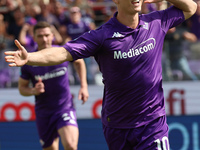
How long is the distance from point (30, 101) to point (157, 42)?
6.53 m

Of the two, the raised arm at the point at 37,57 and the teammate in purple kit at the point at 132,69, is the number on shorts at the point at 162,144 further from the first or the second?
the raised arm at the point at 37,57

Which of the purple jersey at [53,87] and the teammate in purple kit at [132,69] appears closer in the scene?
the teammate in purple kit at [132,69]

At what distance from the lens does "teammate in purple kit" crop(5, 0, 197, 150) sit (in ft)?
14.8

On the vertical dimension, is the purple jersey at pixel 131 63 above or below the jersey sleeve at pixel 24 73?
above

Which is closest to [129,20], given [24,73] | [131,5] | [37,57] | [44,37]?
[131,5]

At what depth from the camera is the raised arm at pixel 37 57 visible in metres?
3.92

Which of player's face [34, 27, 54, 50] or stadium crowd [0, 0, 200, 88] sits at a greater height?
player's face [34, 27, 54, 50]

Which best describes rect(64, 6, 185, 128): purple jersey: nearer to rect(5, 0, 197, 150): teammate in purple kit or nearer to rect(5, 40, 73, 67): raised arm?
rect(5, 0, 197, 150): teammate in purple kit

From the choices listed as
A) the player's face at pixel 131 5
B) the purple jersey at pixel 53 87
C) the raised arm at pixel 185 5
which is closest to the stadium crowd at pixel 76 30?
the purple jersey at pixel 53 87

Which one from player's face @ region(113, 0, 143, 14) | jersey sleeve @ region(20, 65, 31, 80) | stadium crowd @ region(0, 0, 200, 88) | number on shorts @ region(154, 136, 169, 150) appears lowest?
stadium crowd @ region(0, 0, 200, 88)

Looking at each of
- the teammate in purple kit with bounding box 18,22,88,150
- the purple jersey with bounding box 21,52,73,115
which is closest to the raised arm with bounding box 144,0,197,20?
the teammate in purple kit with bounding box 18,22,88,150

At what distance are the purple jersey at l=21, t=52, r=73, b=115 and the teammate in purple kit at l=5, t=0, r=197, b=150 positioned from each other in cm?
245

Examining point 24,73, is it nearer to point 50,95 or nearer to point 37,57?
point 50,95

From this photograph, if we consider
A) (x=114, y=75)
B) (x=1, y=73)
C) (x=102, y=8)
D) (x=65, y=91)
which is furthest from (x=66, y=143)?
(x=102, y=8)
